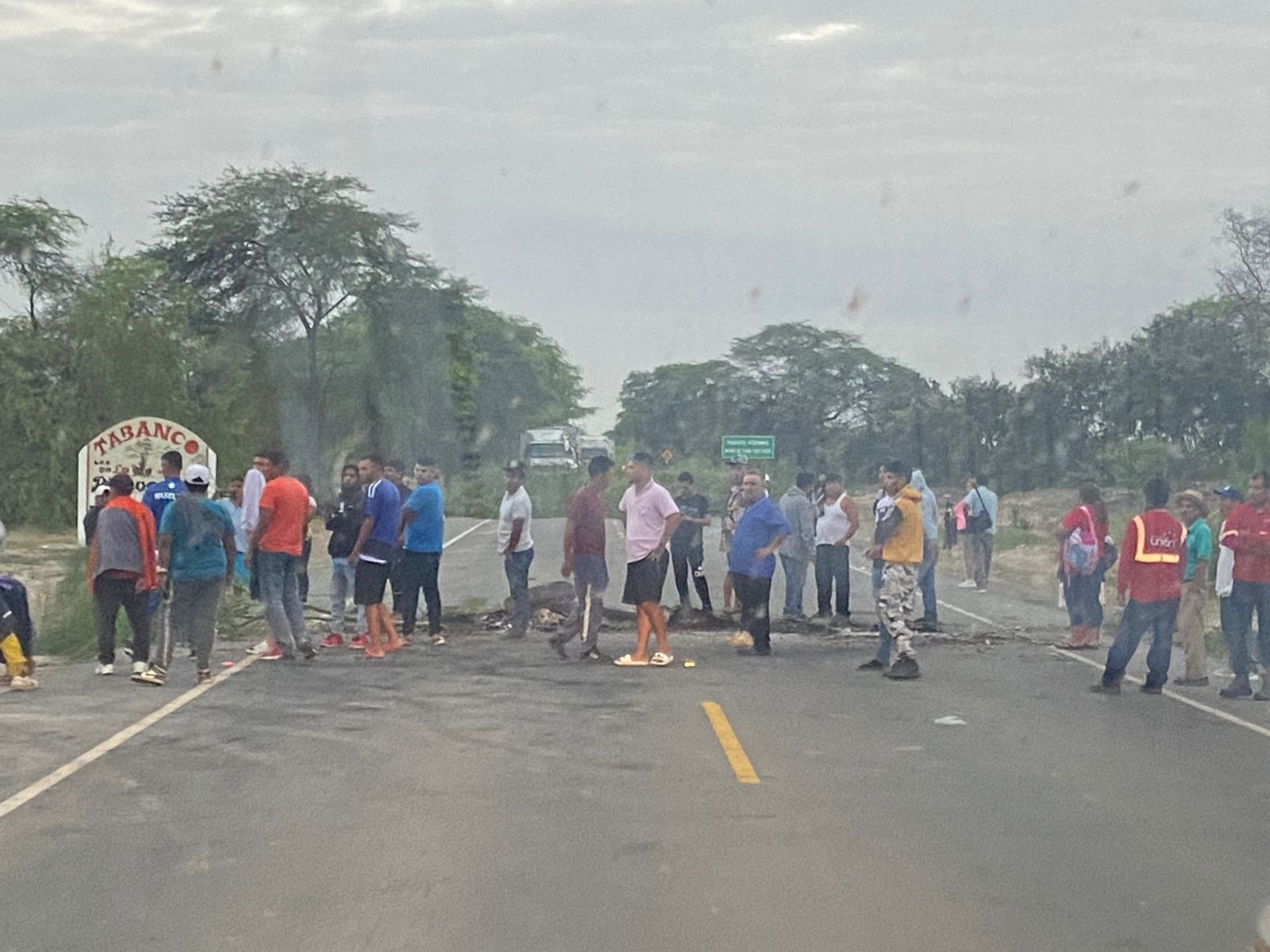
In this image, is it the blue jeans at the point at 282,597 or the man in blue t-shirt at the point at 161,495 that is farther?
the man in blue t-shirt at the point at 161,495

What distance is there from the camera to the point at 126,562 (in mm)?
14562

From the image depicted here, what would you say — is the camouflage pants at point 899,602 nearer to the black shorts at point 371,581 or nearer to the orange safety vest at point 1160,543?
the orange safety vest at point 1160,543

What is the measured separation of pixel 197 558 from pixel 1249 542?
8.32 m

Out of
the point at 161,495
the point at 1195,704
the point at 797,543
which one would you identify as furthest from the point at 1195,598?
the point at 161,495

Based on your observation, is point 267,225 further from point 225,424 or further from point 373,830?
point 373,830

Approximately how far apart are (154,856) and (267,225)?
49.2 metres

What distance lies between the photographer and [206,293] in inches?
2184

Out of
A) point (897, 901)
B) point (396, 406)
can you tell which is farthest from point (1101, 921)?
point (396, 406)

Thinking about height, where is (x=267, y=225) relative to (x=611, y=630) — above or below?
above

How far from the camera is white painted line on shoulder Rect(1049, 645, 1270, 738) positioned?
12731 millimetres

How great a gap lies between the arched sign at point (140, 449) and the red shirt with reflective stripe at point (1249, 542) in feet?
38.9

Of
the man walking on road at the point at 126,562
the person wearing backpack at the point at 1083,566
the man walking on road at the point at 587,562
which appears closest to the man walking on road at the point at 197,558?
the man walking on road at the point at 126,562

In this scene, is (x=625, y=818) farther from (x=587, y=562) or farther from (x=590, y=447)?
(x=590, y=447)

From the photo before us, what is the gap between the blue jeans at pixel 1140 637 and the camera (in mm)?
14672
